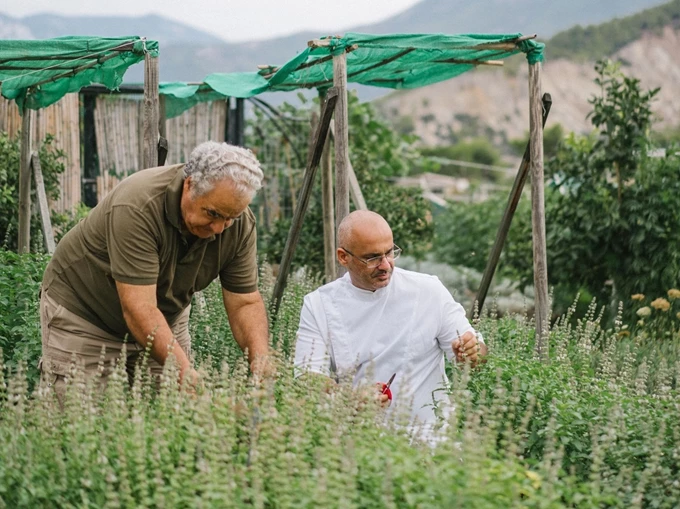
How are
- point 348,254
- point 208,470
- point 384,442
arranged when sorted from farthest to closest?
point 348,254 → point 384,442 → point 208,470

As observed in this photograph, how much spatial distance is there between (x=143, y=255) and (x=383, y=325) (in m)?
1.08

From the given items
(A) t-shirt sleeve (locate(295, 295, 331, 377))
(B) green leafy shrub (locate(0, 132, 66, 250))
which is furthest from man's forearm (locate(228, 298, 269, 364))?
(B) green leafy shrub (locate(0, 132, 66, 250))

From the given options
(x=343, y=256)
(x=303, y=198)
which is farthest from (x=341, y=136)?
(x=343, y=256)

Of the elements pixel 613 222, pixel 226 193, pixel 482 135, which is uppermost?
pixel 226 193

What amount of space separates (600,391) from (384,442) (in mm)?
1310

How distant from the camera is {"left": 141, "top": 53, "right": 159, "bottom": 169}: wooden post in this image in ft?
18.3

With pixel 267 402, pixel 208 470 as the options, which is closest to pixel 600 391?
pixel 267 402

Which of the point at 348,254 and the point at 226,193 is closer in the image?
the point at 226,193

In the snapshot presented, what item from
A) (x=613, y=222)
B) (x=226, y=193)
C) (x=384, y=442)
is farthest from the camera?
(x=613, y=222)

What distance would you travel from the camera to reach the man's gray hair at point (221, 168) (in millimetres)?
3361

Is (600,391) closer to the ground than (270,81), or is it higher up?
closer to the ground

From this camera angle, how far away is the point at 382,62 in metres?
6.31

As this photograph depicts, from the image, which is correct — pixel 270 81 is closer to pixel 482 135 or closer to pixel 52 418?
pixel 52 418

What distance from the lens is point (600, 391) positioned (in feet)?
11.7
